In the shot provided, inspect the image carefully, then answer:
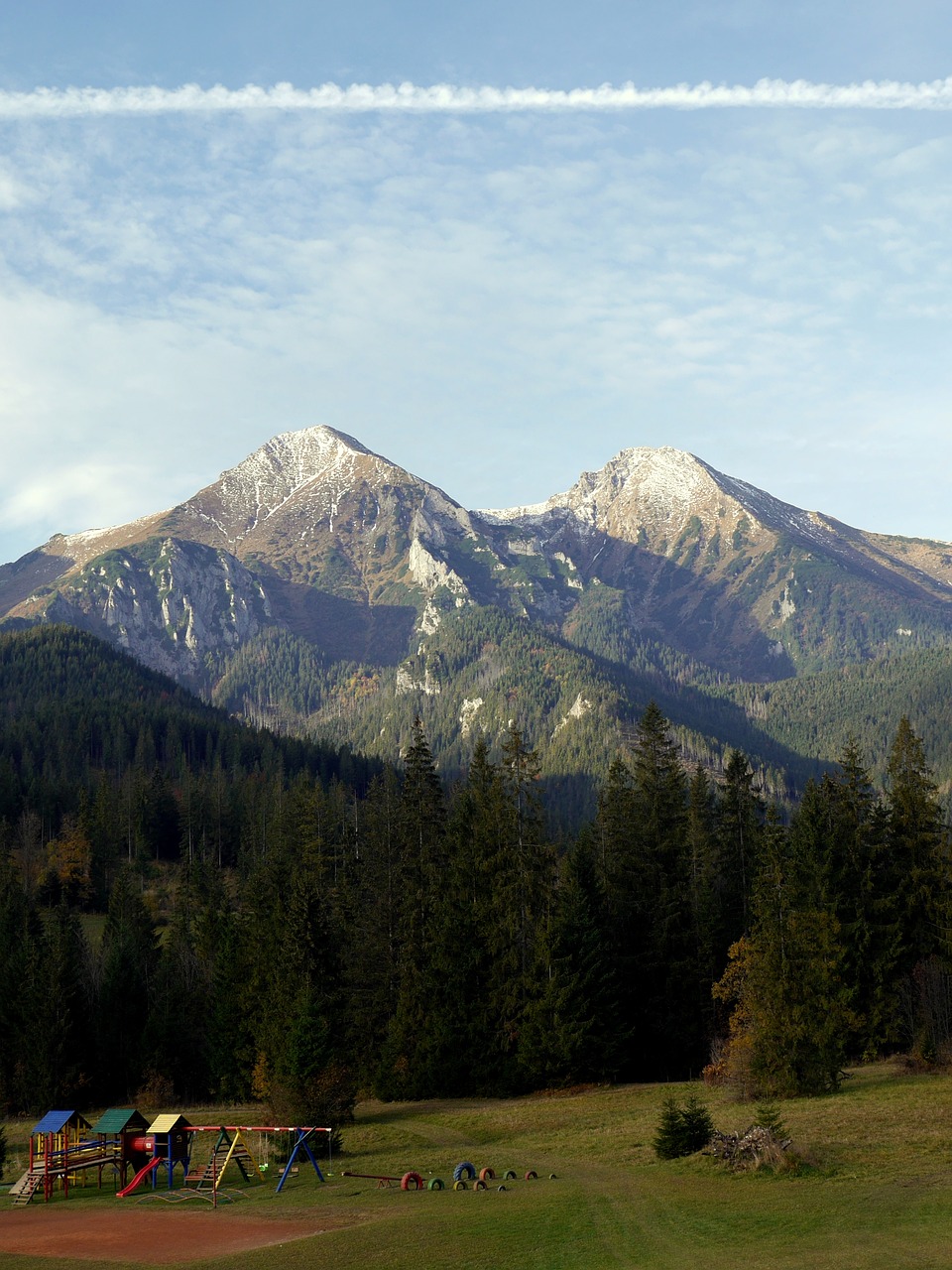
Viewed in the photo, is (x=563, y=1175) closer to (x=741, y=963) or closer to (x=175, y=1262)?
(x=175, y=1262)

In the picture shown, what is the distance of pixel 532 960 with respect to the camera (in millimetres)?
71250

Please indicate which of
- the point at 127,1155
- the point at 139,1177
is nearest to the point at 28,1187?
the point at 127,1155

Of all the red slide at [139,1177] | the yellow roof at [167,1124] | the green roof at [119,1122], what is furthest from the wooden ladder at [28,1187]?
the yellow roof at [167,1124]

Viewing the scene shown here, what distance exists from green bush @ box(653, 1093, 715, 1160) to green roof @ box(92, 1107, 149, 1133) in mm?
21538

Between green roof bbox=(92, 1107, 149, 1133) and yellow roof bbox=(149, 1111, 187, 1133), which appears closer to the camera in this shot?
yellow roof bbox=(149, 1111, 187, 1133)

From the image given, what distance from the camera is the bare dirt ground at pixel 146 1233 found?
3162 centimetres

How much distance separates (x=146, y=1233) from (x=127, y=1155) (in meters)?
11.9

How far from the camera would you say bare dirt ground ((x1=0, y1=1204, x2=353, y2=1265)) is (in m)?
31.6

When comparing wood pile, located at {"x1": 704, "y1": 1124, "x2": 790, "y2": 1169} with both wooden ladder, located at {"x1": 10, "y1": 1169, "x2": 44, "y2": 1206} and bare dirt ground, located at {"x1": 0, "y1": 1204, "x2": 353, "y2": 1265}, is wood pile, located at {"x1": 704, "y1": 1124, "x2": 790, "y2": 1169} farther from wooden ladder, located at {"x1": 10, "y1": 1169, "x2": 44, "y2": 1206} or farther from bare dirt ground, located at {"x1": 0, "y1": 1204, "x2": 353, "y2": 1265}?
wooden ladder, located at {"x1": 10, "y1": 1169, "x2": 44, "y2": 1206}

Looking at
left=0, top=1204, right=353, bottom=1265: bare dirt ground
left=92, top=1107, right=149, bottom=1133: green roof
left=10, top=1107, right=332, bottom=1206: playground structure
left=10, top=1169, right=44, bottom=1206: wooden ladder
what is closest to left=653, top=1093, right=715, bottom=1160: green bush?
left=0, top=1204, right=353, bottom=1265: bare dirt ground

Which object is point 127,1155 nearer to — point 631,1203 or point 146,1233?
point 146,1233

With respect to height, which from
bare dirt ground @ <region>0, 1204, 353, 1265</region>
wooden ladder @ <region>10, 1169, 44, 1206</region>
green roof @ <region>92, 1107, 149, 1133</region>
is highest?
green roof @ <region>92, 1107, 149, 1133</region>

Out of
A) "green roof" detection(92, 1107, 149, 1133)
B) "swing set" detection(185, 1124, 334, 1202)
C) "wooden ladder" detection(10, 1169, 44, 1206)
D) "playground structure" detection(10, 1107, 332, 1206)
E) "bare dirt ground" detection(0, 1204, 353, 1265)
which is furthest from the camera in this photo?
"green roof" detection(92, 1107, 149, 1133)

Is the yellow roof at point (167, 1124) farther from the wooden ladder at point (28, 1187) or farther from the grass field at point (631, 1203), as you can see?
the wooden ladder at point (28, 1187)
